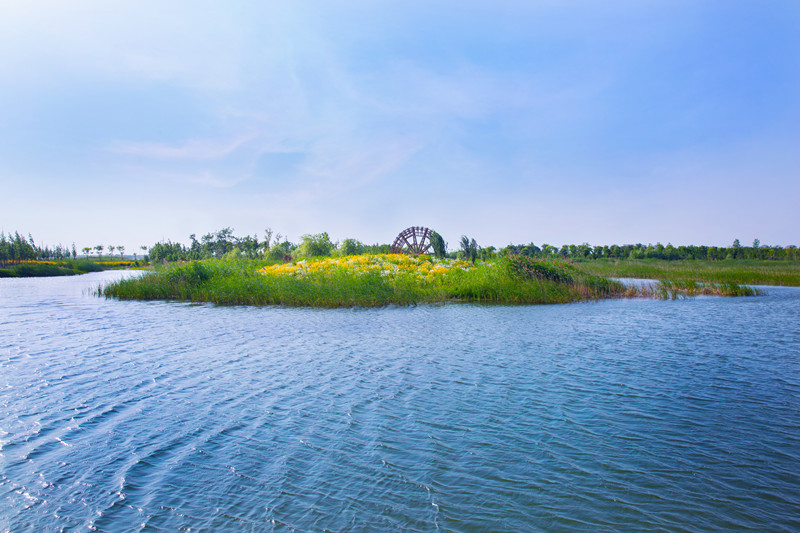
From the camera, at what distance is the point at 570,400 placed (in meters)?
6.79

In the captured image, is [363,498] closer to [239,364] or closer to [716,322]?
[239,364]

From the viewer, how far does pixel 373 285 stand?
2119 cm

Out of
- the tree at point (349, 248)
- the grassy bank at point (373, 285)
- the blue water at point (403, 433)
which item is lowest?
the blue water at point (403, 433)

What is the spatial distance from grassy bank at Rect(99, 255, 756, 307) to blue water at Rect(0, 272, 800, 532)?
8908 millimetres

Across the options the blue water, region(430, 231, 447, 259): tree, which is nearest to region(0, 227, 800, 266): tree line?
region(430, 231, 447, 259): tree

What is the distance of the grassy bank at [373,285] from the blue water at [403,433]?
8.91 meters

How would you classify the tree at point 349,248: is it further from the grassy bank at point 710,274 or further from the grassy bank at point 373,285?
the grassy bank at point 710,274

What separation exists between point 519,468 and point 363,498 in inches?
Result: 66.1

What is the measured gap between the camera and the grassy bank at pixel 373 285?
20.7 m

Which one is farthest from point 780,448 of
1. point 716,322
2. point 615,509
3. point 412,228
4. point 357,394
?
point 412,228

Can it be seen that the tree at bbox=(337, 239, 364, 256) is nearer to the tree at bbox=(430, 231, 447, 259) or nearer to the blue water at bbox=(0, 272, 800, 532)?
the tree at bbox=(430, 231, 447, 259)

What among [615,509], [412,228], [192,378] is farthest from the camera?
[412,228]

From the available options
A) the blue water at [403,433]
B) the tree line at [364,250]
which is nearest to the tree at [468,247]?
the tree line at [364,250]

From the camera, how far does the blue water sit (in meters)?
3.92
